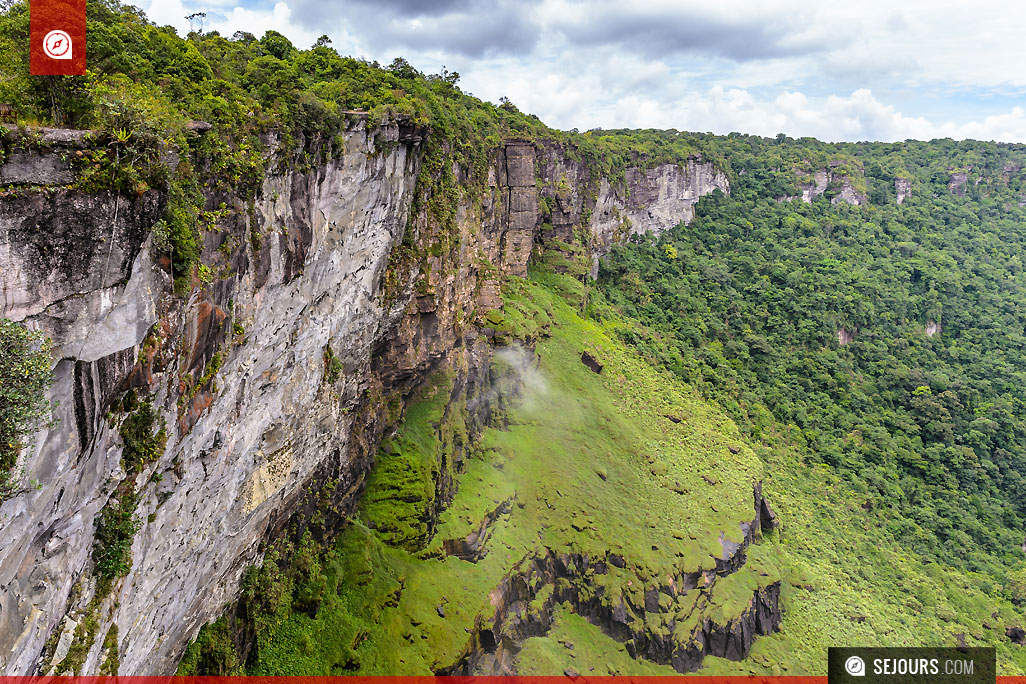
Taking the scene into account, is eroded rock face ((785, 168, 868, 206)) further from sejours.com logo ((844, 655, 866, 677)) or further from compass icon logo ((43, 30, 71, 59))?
compass icon logo ((43, 30, 71, 59))

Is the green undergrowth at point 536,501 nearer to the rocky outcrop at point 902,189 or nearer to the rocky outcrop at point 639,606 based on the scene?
the rocky outcrop at point 639,606

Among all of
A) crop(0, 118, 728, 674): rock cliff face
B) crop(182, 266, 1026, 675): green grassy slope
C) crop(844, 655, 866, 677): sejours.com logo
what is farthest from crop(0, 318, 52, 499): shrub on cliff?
crop(844, 655, 866, 677): sejours.com logo

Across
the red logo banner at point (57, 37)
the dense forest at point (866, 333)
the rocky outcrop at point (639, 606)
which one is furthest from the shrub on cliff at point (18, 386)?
the dense forest at point (866, 333)

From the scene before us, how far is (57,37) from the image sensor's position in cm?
848

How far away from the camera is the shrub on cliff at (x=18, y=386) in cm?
631

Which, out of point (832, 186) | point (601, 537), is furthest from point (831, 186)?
point (601, 537)

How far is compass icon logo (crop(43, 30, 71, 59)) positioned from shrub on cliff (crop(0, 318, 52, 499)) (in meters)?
4.40

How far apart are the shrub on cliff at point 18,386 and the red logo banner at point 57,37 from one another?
3.99 meters

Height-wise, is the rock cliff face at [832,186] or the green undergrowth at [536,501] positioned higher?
the rock cliff face at [832,186]

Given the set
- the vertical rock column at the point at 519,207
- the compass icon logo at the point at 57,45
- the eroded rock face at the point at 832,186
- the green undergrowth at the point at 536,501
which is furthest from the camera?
the eroded rock face at the point at 832,186

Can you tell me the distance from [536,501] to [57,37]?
A: 19836 millimetres

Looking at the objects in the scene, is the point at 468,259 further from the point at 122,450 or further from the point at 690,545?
the point at 122,450

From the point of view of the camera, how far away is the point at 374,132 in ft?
48.5

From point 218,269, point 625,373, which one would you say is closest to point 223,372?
point 218,269
